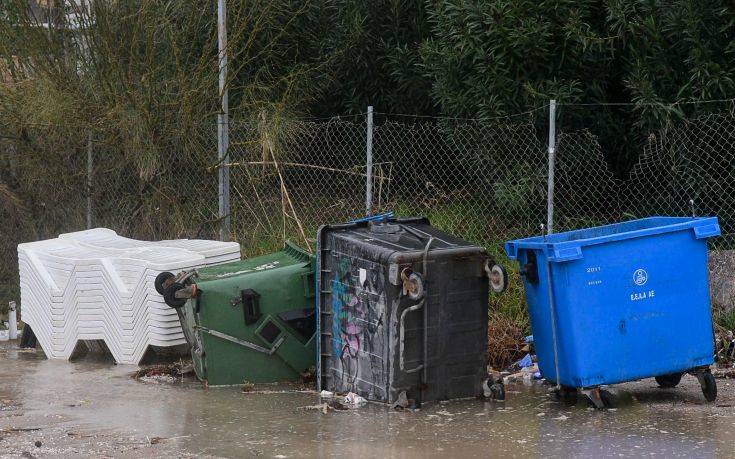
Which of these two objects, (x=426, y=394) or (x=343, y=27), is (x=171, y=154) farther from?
(x=426, y=394)

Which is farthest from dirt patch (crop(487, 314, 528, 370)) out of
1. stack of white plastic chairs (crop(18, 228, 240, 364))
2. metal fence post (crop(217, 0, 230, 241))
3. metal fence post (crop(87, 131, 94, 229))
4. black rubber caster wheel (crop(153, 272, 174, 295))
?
metal fence post (crop(87, 131, 94, 229))

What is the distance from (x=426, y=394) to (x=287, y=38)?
19.9 ft

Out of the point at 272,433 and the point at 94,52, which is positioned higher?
the point at 94,52

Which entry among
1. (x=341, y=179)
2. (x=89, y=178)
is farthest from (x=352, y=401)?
(x=89, y=178)

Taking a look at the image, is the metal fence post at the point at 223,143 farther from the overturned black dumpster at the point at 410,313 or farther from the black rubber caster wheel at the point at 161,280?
the overturned black dumpster at the point at 410,313

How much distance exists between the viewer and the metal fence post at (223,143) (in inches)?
364

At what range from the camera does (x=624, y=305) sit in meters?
6.12

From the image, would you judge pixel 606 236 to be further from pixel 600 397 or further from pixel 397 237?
pixel 397 237

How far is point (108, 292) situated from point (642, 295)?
13.4 ft

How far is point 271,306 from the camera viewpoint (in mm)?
7047

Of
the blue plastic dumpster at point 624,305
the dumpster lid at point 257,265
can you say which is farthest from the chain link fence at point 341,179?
the blue plastic dumpster at point 624,305

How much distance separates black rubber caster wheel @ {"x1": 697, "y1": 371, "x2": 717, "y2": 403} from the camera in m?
6.26

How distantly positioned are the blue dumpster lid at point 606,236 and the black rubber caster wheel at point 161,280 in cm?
255

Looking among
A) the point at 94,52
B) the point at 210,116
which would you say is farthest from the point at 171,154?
the point at 94,52
